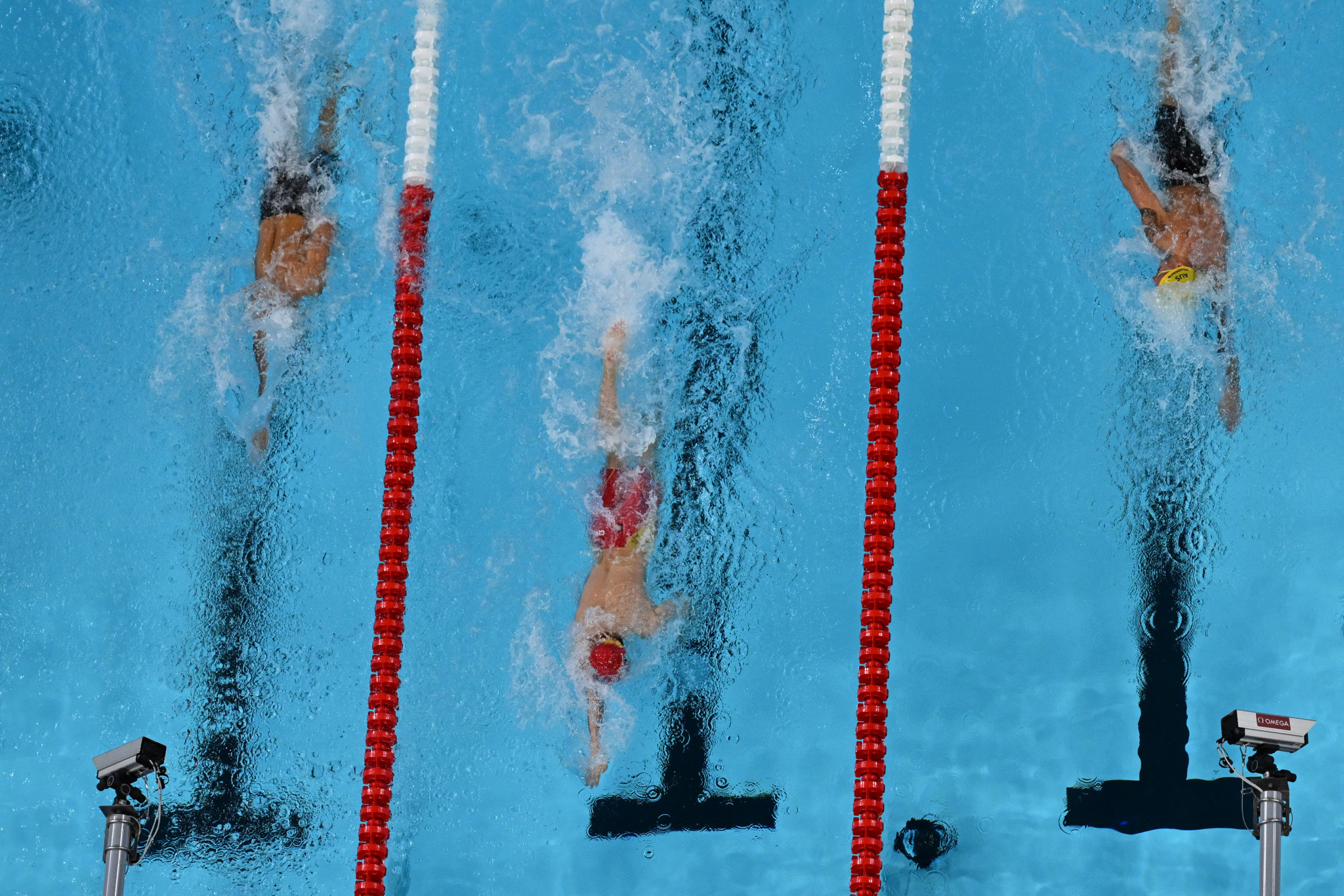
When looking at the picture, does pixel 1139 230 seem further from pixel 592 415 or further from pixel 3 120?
pixel 3 120

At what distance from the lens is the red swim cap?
511cm

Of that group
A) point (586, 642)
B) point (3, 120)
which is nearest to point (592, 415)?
point (586, 642)

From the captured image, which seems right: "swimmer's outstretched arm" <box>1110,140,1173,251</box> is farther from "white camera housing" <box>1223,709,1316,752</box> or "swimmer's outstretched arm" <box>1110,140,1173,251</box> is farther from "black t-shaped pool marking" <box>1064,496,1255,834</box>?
"white camera housing" <box>1223,709,1316,752</box>

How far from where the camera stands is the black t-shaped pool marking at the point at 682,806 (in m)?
5.34

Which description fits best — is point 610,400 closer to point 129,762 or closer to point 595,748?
point 595,748

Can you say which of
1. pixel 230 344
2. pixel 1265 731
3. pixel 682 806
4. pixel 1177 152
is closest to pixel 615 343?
pixel 230 344

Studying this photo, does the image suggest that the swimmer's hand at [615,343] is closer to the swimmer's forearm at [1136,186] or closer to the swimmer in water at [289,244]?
the swimmer in water at [289,244]

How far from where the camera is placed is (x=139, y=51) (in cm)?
598

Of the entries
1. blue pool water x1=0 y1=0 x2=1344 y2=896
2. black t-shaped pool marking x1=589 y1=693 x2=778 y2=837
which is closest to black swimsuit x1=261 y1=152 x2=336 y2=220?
blue pool water x1=0 y1=0 x2=1344 y2=896

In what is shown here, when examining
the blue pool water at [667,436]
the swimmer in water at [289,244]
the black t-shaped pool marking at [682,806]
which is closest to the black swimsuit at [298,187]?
the swimmer in water at [289,244]

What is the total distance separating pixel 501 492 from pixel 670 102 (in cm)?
181

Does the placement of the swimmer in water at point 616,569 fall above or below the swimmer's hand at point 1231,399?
below

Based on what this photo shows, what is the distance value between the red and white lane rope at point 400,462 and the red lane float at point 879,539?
166cm

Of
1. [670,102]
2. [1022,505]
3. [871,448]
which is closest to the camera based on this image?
[871,448]
